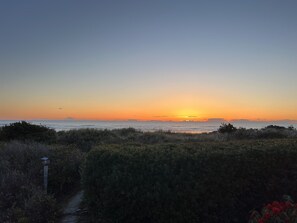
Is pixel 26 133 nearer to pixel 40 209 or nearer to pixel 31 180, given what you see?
pixel 31 180

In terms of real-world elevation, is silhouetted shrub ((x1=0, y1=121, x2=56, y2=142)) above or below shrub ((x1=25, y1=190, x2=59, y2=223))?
above

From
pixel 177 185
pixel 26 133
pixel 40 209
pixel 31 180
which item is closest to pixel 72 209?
pixel 40 209

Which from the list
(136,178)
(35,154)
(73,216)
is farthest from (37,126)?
(136,178)

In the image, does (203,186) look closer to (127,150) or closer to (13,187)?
(127,150)

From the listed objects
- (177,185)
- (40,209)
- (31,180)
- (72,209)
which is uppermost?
(177,185)

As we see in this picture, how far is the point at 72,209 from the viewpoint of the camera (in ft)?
25.7

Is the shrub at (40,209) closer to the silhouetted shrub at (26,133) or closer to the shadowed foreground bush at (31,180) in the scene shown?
the shadowed foreground bush at (31,180)

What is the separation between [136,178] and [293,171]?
2.99 m

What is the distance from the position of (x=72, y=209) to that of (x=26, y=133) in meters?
11.1

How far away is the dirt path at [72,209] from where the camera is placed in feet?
23.8

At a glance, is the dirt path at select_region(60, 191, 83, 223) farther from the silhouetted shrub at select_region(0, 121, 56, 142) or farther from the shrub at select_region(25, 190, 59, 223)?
the silhouetted shrub at select_region(0, 121, 56, 142)

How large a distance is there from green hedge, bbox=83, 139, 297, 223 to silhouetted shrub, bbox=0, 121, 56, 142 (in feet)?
37.3

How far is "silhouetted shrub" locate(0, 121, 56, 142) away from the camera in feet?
57.4

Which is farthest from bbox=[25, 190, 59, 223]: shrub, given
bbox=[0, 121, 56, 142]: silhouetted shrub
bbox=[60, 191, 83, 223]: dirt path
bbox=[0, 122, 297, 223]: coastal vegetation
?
bbox=[0, 121, 56, 142]: silhouetted shrub
